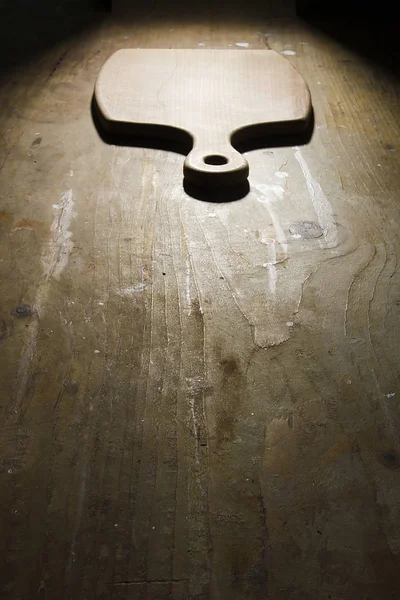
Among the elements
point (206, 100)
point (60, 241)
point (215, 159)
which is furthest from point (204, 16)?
point (60, 241)

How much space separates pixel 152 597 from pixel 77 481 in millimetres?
131

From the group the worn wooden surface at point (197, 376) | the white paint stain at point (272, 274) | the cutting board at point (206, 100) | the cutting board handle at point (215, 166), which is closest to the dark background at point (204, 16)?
the cutting board at point (206, 100)

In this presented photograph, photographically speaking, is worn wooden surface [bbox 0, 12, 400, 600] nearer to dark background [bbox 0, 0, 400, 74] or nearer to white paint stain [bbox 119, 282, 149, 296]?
white paint stain [bbox 119, 282, 149, 296]

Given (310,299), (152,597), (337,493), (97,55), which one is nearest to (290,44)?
(97,55)

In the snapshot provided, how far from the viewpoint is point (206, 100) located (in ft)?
4.37

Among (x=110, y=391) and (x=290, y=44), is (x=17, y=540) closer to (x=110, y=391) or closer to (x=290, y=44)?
(x=110, y=391)

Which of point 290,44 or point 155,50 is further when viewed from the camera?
point 290,44

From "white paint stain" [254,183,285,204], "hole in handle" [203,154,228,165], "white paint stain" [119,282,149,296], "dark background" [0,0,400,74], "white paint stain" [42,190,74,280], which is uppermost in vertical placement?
"hole in handle" [203,154,228,165]

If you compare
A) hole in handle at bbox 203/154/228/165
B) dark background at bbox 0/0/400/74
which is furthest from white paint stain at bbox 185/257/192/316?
dark background at bbox 0/0/400/74

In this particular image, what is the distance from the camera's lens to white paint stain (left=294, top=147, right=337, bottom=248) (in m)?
0.97

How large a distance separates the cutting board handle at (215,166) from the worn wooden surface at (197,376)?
36mm

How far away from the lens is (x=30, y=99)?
143 cm

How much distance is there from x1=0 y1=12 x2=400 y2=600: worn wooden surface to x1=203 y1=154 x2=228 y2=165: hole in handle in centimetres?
7

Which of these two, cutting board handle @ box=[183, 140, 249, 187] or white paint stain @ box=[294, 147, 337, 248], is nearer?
white paint stain @ box=[294, 147, 337, 248]
